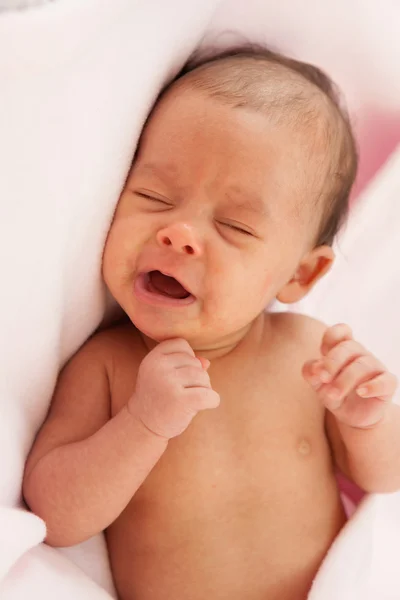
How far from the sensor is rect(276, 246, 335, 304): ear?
1082mm

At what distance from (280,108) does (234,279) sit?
239 millimetres

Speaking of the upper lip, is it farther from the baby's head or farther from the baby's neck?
the baby's neck

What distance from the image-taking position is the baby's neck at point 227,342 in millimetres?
1053

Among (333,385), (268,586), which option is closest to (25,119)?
(333,385)

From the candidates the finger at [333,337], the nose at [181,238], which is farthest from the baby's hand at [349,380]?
the nose at [181,238]

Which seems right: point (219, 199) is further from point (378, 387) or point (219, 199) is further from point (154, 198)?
point (378, 387)

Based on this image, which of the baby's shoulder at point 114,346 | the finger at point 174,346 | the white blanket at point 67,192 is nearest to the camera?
the white blanket at point 67,192

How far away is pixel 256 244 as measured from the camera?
96 cm

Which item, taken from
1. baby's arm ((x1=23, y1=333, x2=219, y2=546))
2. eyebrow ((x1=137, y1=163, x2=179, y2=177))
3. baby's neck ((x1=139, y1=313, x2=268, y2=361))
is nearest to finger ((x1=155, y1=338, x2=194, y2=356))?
baby's arm ((x1=23, y1=333, x2=219, y2=546))

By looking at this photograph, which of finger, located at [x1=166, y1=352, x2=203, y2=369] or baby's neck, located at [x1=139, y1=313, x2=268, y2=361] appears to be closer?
finger, located at [x1=166, y1=352, x2=203, y2=369]

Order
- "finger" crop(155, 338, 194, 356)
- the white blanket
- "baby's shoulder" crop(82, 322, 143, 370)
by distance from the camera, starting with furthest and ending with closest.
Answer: "baby's shoulder" crop(82, 322, 143, 370) → "finger" crop(155, 338, 194, 356) → the white blanket

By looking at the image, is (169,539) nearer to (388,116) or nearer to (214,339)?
(214,339)

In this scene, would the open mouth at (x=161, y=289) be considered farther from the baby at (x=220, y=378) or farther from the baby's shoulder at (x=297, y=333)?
the baby's shoulder at (x=297, y=333)

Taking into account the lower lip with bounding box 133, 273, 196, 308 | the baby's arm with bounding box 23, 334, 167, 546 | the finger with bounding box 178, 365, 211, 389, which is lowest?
the baby's arm with bounding box 23, 334, 167, 546
